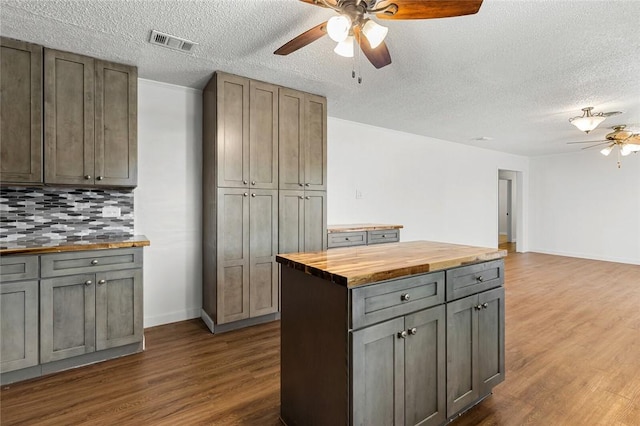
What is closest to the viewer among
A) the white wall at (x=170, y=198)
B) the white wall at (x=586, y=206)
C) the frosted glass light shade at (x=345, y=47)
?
the frosted glass light shade at (x=345, y=47)

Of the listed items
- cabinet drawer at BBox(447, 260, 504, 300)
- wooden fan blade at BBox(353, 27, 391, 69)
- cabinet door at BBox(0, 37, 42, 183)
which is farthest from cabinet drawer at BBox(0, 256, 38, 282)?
cabinet drawer at BBox(447, 260, 504, 300)

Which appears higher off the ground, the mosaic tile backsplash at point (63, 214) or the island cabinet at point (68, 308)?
the mosaic tile backsplash at point (63, 214)

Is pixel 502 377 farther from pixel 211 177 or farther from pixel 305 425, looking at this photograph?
pixel 211 177

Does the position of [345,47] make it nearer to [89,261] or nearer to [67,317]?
[89,261]

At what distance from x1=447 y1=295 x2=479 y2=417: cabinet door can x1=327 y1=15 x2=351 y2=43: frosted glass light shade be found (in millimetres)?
1573

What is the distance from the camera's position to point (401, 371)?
4.96ft

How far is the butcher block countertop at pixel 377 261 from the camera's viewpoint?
1.40 m

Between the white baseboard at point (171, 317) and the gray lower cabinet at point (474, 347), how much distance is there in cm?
274

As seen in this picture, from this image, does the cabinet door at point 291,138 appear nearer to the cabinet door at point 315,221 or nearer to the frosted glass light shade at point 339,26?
the cabinet door at point 315,221

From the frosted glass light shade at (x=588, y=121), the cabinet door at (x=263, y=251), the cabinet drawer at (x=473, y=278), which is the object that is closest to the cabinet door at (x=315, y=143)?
the cabinet door at (x=263, y=251)

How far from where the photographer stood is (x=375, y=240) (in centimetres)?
415

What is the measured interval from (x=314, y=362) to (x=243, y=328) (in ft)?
6.28

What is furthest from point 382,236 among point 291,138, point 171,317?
point 171,317

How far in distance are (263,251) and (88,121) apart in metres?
Result: 1.91
